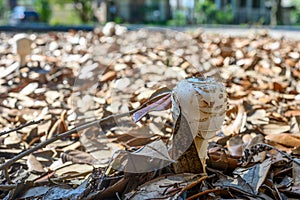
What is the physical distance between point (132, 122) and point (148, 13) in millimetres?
12728

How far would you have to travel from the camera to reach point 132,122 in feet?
4.75

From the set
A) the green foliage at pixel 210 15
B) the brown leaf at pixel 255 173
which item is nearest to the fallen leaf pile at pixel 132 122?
the brown leaf at pixel 255 173

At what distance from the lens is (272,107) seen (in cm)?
168

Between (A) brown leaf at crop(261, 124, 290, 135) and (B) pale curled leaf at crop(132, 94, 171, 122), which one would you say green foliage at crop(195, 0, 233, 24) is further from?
(B) pale curled leaf at crop(132, 94, 171, 122)

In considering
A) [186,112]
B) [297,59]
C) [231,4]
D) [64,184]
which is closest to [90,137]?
[64,184]

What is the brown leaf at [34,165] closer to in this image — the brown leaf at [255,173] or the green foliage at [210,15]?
the brown leaf at [255,173]

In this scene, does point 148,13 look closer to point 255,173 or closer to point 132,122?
point 132,122

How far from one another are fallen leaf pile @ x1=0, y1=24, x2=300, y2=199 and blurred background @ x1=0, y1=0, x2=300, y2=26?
6.77 m

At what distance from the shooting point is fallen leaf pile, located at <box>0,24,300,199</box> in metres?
0.91

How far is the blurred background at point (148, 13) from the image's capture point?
10.9m

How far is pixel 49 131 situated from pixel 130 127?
0.87 ft

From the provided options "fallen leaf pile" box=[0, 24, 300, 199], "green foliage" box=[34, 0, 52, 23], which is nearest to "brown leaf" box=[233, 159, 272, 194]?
"fallen leaf pile" box=[0, 24, 300, 199]

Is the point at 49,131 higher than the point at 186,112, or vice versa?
the point at 186,112

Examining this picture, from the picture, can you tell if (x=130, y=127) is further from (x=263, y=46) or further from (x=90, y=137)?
(x=263, y=46)
